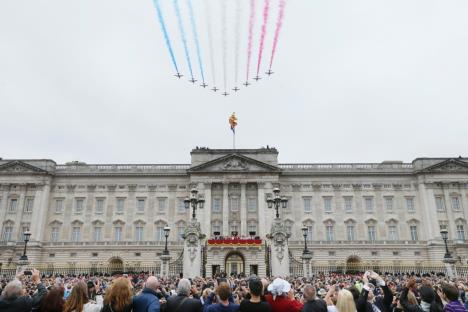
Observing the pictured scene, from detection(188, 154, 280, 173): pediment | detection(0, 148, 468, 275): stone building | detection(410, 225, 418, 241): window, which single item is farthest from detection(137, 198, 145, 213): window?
detection(410, 225, 418, 241): window

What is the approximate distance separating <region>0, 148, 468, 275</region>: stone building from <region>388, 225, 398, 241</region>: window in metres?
0.19

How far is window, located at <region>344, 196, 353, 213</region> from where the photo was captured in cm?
5597

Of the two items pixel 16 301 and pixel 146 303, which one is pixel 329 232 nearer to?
pixel 146 303

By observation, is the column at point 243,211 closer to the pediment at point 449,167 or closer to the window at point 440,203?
the pediment at point 449,167

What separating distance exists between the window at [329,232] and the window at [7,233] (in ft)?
147

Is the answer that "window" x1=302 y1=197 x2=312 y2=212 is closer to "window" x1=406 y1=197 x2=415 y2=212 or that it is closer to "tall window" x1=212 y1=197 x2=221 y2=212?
"tall window" x1=212 y1=197 x2=221 y2=212

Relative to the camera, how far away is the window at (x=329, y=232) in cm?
5450

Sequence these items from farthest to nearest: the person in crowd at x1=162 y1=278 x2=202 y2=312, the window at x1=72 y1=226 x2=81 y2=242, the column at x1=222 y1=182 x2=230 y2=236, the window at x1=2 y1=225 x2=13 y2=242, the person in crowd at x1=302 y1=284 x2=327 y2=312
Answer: the window at x1=72 y1=226 x2=81 y2=242, the window at x1=2 y1=225 x2=13 y2=242, the column at x1=222 y1=182 x2=230 y2=236, the person in crowd at x1=162 y1=278 x2=202 y2=312, the person in crowd at x1=302 y1=284 x2=327 y2=312

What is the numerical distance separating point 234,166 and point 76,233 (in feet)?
81.8

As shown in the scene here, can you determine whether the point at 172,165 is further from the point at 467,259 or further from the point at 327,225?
the point at 467,259

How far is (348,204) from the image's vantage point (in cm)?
5625

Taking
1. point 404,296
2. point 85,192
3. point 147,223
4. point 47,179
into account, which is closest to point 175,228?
point 147,223

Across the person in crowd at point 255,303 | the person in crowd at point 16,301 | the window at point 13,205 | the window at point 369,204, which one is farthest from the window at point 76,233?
the person in crowd at point 255,303

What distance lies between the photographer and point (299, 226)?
54812 millimetres
